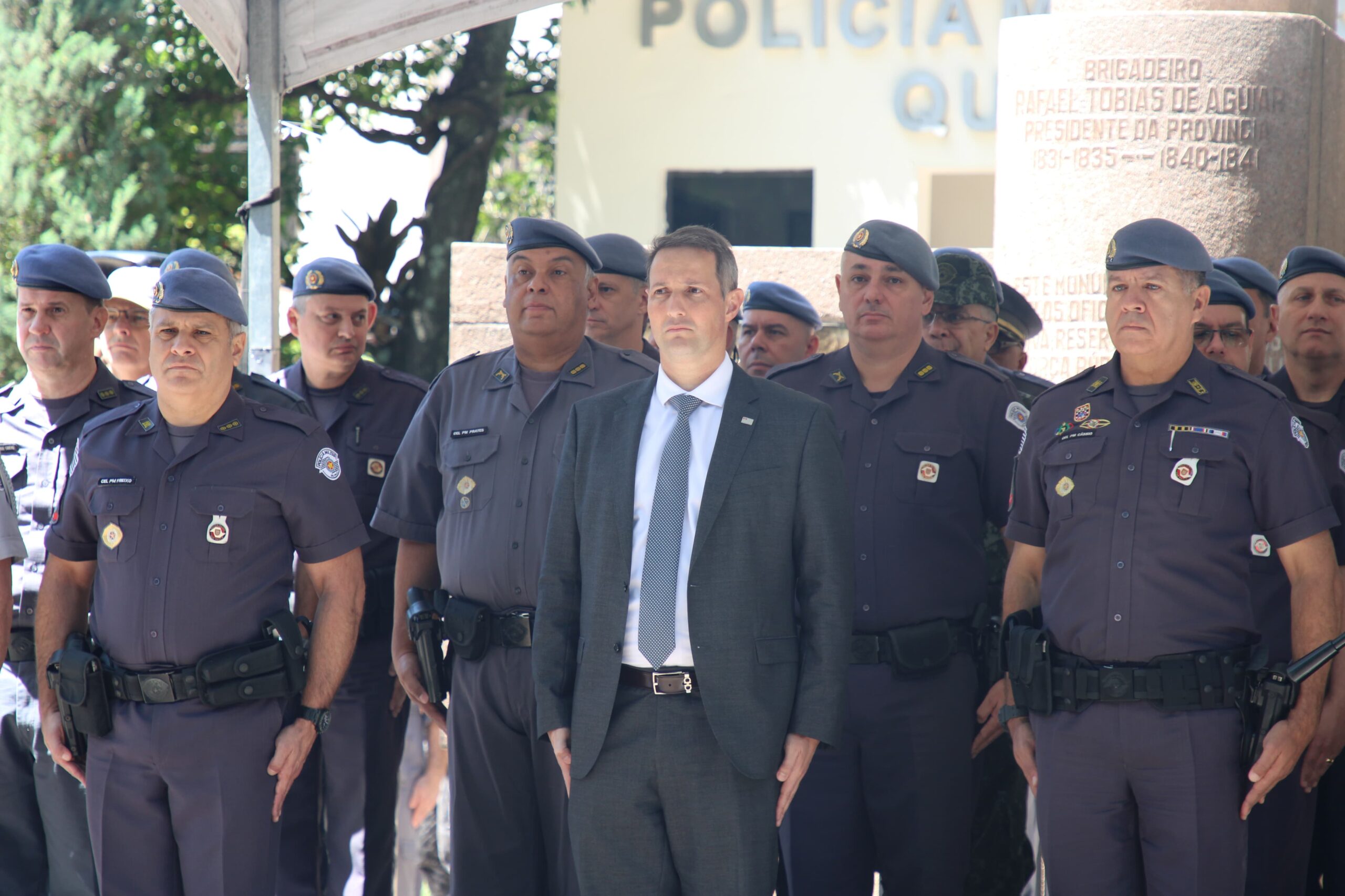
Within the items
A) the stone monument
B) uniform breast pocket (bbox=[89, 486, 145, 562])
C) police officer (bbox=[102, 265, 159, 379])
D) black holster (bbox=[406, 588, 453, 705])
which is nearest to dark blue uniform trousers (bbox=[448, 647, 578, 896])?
black holster (bbox=[406, 588, 453, 705])

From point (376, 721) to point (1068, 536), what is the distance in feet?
7.81

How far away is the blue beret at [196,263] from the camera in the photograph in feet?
12.9

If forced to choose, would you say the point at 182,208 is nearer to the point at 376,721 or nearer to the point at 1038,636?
the point at 376,721

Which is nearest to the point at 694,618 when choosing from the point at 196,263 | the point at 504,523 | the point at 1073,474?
the point at 504,523

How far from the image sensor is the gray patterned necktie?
10.2ft

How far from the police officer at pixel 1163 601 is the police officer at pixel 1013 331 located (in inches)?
58.4

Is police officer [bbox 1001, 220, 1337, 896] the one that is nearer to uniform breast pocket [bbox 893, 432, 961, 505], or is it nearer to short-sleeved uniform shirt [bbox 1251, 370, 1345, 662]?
short-sleeved uniform shirt [bbox 1251, 370, 1345, 662]

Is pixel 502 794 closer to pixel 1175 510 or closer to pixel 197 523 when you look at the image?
pixel 197 523

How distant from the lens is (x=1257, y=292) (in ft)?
16.0

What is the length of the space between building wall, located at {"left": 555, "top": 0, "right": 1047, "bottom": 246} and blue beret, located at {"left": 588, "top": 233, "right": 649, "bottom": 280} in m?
6.43

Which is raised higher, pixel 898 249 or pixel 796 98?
pixel 796 98

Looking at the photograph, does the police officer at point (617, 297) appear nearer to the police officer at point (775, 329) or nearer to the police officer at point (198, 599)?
the police officer at point (775, 329)

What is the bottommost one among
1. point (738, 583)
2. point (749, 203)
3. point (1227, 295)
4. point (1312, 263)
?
point (738, 583)

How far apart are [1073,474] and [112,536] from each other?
8.00 ft
